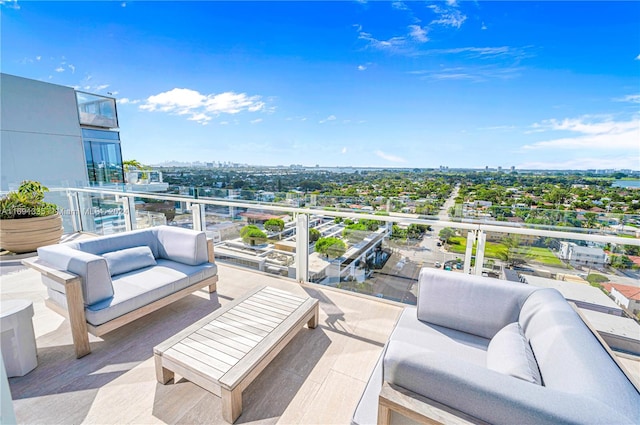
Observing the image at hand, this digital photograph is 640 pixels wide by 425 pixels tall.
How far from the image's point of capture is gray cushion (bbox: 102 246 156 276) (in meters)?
2.83

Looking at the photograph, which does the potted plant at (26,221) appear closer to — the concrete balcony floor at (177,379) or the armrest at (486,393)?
the concrete balcony floor at (177,379)

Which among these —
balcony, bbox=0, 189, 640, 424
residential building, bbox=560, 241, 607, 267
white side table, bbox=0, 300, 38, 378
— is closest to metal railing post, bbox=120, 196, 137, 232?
balcony, bbox=0, 189, 640, 424

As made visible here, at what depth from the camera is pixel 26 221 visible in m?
4.57

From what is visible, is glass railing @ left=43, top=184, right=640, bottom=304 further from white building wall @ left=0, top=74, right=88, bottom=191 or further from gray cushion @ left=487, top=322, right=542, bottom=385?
white building wall @ left=0, top=74, right=88, bottom=191

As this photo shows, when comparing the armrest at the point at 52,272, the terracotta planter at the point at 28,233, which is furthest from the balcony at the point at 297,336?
the terracotta planter at the point at 28,233

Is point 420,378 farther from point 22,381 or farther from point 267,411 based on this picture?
point 22,381

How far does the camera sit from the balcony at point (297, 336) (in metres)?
1.77

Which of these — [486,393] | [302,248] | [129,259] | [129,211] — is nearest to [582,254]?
[486,393]

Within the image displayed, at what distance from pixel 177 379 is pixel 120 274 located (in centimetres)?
152

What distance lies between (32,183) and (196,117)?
8564 mm

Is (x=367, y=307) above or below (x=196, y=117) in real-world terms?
below

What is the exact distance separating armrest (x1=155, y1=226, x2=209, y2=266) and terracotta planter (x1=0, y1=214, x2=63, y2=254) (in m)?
3.17

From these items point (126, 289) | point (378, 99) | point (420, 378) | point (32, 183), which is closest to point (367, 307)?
point (420, 378)

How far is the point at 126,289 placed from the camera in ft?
8.29
